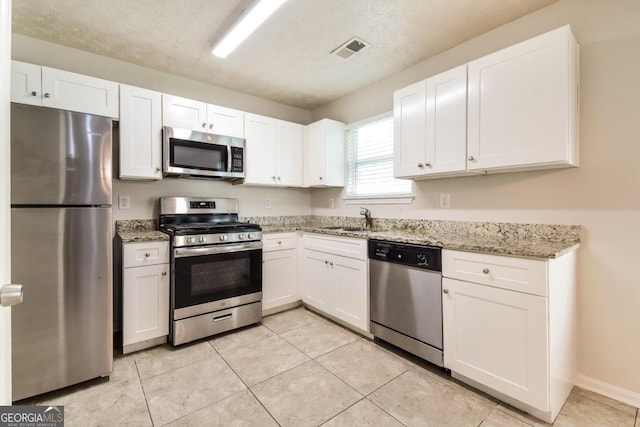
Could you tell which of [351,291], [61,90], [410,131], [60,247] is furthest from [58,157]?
[410,131]

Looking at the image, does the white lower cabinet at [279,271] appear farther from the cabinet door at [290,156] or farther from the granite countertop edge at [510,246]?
the granite countertop edge at [510,246]

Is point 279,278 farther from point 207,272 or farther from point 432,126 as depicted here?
point 432,126

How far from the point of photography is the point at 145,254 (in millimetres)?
2342

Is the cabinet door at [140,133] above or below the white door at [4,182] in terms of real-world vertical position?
above

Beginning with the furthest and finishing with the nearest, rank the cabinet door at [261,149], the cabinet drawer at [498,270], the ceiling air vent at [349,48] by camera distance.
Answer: the cabinet door at [261,149] < the ceiling air vent at [349,48] < the cabinet drawer at [498,270]

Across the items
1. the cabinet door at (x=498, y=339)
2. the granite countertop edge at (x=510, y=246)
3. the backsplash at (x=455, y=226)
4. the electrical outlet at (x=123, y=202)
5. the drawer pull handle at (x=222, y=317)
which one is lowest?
the drawer pull handle at (x=222, y=317)

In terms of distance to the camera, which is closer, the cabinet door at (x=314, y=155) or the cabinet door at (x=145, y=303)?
the cabinet door at (x=145, y=303)

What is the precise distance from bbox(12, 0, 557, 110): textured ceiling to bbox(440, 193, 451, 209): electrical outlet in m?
1.28

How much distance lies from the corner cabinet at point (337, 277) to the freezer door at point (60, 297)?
1.76 meters

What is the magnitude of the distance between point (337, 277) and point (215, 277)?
113 cm

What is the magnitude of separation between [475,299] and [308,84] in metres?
2.69

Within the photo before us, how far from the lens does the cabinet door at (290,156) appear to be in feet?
11.3

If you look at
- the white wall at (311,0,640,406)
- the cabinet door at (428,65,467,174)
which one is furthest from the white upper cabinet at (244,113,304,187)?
the white wall at (311,0,640,406)

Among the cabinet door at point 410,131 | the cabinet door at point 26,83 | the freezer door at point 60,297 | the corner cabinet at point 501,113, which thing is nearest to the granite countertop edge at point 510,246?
the corner cabinet at point 501,113
